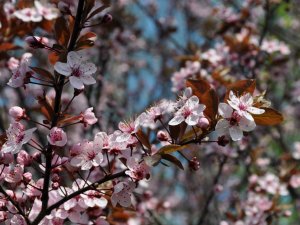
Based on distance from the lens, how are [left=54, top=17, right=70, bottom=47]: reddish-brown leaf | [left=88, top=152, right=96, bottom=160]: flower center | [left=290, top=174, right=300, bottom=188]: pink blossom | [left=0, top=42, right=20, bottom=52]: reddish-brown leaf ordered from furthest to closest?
1. [left=290, top=174, right=300, bottom=188]: pink blossom
2. [left=0, top=42, right=20, bottom=52]: reddish-brown leaf
3. [left=54, top=17, right=70, bottom=47]: reddish-brown leaf
4. [left=88, top=152, right=96, bottom=160]: flower center

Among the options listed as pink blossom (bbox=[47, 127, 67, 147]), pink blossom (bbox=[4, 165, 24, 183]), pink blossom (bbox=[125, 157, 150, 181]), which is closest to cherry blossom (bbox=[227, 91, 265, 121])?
pink blossom (bbox=[125, 157, 150, 181])

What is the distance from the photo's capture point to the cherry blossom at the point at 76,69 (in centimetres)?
191

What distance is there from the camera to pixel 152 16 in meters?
6.37

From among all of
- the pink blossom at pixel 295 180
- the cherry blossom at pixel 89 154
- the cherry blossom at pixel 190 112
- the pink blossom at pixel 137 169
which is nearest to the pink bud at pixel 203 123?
the cherry blossom at pixel 190 112

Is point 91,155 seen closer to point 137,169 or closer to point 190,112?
point 137,169

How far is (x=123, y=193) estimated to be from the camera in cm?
199

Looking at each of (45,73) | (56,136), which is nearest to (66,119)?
(56,136)

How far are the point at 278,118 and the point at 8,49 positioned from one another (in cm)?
177

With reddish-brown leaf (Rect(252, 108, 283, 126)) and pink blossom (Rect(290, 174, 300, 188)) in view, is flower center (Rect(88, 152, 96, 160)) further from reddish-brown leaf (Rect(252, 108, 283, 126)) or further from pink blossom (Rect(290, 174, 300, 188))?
pink blossom (Rect(290, 174, 300, 188))

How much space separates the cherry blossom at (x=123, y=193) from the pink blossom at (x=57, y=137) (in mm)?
278

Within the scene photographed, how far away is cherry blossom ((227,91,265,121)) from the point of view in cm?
191

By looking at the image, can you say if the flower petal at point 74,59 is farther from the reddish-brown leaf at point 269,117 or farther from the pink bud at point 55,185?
the reddish-brown leaf at point 269,117

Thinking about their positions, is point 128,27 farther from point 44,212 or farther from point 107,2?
point 44,212

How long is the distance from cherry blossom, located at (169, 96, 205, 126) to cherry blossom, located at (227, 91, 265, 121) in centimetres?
12
